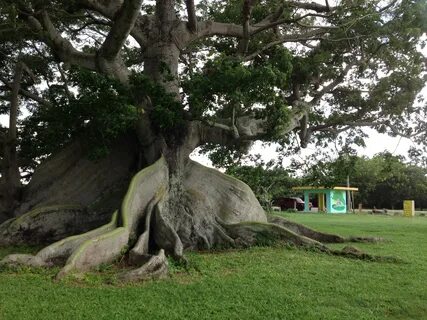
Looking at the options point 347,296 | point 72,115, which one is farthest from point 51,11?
point 347,296

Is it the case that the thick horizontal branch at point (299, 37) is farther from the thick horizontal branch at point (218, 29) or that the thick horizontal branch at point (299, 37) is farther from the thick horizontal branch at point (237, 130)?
the thick horizontal branch at point (237, 130)

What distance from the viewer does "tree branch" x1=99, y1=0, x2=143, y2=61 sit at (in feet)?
29.6

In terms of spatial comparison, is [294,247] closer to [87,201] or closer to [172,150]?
[172,150]

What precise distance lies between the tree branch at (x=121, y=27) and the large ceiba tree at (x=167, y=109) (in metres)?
0.03

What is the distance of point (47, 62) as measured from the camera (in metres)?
16.1

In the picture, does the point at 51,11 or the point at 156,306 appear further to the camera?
the point at 51,11

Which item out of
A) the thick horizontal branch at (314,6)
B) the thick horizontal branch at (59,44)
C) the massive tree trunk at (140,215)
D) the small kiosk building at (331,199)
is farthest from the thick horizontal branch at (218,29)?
the small kiosk building at (331,199)

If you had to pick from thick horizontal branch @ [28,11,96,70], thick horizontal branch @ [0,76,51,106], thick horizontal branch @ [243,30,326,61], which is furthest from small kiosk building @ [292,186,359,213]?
thick horizontal branch @ [28,11,96,70]

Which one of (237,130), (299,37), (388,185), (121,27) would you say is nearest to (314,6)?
(299,37)

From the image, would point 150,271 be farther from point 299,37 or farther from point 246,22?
point 299,37

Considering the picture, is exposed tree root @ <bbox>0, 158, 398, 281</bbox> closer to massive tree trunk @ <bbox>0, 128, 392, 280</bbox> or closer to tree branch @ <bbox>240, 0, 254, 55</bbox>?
massive tree trunk @ <bbox>0, 128, 392, 280</bbox>

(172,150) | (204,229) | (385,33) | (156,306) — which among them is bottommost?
(156,306)

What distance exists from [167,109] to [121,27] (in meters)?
1.87

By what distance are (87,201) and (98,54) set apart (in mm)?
3681
